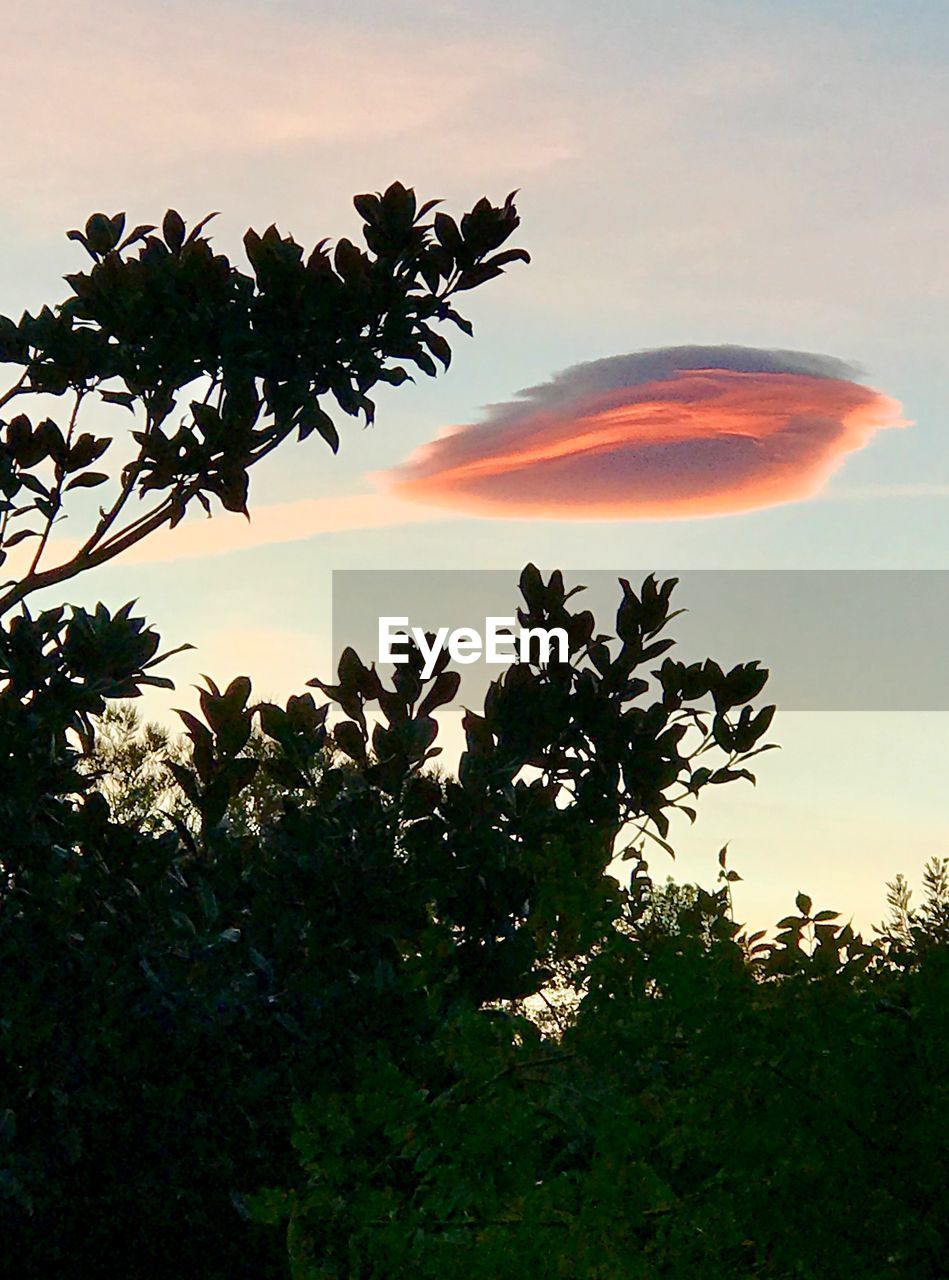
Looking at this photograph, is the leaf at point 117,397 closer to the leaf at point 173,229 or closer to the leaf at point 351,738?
the leaf at point 173,229

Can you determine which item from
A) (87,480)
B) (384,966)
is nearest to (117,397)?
(87,480)

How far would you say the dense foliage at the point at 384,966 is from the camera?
712cm

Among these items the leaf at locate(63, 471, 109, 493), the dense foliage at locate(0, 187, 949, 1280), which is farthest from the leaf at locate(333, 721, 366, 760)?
the leaf at locate(63, 471, 109, 493)

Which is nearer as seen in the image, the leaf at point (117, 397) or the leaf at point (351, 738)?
the leaf at point (351, 738)

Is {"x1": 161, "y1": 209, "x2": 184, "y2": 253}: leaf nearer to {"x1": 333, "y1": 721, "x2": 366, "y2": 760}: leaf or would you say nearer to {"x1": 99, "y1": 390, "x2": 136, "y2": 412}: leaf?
{"x1": 99, "y1": 390, "x2": 136, "y2": 412}: leaf

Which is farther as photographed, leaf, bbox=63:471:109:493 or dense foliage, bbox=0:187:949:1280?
leaf, bbox=63:471:109:493

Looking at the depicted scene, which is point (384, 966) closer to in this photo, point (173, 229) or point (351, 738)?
point (351, 738)

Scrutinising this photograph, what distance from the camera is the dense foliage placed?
712 cm

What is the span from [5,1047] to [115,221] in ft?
20.2

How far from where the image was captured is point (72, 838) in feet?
32.0

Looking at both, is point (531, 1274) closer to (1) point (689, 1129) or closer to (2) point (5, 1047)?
(1) point (689, 1129)

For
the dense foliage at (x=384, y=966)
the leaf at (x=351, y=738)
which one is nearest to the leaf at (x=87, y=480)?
the dense foliage at (x=384, y=966)

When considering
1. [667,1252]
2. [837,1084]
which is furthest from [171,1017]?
[837,1084]

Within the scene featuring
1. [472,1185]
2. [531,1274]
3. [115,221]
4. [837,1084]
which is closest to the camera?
[837,1084]
